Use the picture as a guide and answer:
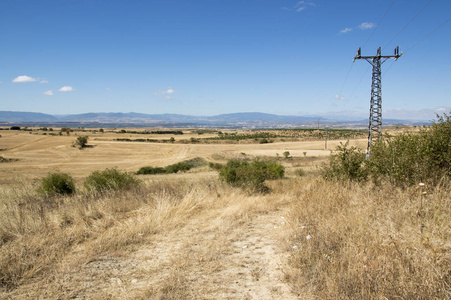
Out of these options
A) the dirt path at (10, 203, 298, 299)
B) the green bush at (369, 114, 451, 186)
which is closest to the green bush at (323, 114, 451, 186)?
the green bush at (369, 114, 451, 186)

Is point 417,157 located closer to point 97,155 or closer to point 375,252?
point 375,252

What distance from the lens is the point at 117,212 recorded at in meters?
8.17

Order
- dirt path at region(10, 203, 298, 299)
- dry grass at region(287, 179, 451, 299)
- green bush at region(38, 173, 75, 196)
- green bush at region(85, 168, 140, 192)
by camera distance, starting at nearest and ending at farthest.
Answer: dry grass at region(287, 179, 451, 299) → dirt path at region(10, 203, 298, 299) → green bush at region(85, 168, 140, 192) → green bush at region(38, 173, 75, 196)

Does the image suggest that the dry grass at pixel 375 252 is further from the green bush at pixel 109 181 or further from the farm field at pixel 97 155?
the farm field at pixel 97 155

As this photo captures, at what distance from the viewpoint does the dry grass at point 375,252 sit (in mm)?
3436

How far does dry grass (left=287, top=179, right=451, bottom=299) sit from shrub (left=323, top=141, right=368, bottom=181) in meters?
3.65

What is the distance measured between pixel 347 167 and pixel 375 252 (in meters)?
7.14

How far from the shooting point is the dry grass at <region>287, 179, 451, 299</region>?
344 cm

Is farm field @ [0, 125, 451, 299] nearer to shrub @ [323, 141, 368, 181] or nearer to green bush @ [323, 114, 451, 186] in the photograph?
green bush @ [323, 114, 451, 186]

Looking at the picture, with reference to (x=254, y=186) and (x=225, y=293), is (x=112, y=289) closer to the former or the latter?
(x=225, y=293)

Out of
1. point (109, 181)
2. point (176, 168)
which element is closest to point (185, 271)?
point (109, 181)

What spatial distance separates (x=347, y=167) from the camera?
1083 cm

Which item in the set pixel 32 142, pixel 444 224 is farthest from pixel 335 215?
pixel 32 142

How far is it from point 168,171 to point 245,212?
37.1 meters
